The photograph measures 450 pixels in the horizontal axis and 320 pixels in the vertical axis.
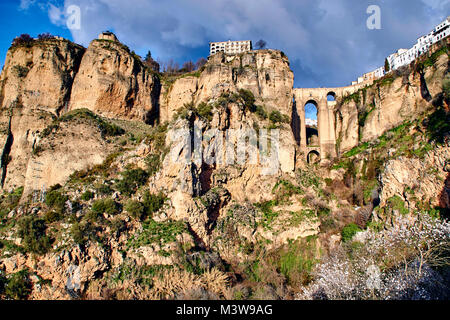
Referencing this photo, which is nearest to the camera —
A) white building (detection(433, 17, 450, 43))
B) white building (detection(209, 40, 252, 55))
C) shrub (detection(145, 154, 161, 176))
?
shrub (detection(145, 154, 161, 176))

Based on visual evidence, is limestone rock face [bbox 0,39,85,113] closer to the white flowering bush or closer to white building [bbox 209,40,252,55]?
the white flowering bush

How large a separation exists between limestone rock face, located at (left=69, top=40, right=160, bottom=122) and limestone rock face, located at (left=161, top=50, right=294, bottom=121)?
12.2 ft

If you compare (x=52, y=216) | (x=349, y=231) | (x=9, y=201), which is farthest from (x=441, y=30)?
(x=9, y=201)

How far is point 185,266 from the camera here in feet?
52.9

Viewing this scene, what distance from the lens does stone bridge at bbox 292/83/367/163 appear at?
3141 cm

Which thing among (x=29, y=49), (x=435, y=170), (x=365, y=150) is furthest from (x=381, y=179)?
(x=29, y=49)

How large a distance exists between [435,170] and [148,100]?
23.9 meters

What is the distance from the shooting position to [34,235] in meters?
15.7

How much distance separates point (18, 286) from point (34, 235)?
2598 mm

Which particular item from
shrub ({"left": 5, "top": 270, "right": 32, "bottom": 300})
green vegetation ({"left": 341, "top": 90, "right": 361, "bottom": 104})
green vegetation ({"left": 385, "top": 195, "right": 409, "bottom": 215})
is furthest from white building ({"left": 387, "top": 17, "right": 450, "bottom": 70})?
shrub ({"left": 5, "top": 270, "right": 32, "bottom": 300})

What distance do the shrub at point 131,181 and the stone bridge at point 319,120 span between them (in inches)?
683

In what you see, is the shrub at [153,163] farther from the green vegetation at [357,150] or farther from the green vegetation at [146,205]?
the green vegetation at [357,150]

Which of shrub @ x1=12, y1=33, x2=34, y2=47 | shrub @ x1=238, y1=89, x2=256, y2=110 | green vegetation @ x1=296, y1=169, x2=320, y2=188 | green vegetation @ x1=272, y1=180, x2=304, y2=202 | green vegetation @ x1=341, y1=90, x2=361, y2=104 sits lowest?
green vegetation @ x1=272, y1=180, x2=304, y2=202

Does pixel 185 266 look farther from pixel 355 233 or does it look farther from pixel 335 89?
pixel 335 89
